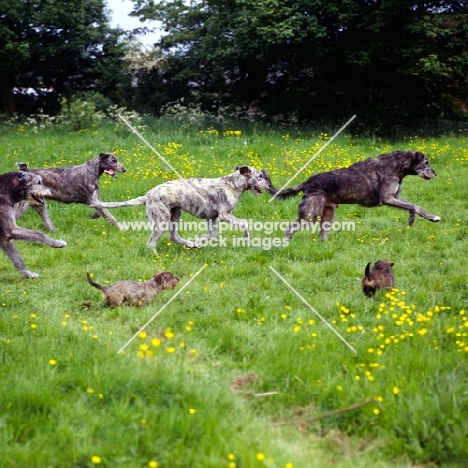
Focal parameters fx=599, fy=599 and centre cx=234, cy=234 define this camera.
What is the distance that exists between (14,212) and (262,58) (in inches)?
630

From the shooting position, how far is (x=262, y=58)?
73.0 feet

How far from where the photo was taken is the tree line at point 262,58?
20.8 meters

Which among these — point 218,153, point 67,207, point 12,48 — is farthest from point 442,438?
point 12,48

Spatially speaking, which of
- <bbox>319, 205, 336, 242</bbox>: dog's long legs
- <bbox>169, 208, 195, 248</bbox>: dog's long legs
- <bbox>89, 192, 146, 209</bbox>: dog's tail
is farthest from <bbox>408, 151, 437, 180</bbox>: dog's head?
<bbox>89, 192, 146, 209</bbox>: dog's tail

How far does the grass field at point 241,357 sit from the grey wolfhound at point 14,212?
334mm

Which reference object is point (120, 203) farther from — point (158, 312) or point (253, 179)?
point (158, 312)

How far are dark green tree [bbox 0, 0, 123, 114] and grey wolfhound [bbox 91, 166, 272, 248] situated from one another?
53.2 ft

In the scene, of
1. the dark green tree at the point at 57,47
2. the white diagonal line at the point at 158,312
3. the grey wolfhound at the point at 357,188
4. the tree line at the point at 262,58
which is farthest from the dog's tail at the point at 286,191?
the dark green tree at the point at 57,47

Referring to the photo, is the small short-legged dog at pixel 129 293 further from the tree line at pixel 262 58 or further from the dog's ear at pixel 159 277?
the tree line at pixel 262 58

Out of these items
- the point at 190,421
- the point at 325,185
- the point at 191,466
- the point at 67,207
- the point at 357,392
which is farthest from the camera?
the point at 67,207

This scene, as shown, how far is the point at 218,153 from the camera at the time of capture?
16062mm

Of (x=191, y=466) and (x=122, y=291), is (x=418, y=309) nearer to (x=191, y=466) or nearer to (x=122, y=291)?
(x=122, y=291)

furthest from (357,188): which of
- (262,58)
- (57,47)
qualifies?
(57,47)

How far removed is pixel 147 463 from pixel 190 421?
0.42 meters
